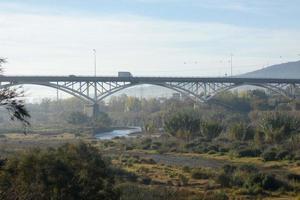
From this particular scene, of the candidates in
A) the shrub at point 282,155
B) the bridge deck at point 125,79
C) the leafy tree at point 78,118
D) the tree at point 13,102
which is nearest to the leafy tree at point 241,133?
the shrub at point 282,155

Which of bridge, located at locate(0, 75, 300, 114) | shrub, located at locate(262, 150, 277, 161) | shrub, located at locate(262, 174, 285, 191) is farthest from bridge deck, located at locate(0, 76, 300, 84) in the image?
shrub, located at locate(262, 174, 285, 191)

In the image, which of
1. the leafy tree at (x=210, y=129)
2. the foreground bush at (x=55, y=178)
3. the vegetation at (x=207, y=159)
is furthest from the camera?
the leafy tree at (x=210, y=129)

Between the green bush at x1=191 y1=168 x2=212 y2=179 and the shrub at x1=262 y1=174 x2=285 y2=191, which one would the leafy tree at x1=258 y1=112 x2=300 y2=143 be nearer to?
the green bush at x1=191 y1=168 x2=212 y2=179

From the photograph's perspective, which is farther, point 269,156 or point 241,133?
point 241,133

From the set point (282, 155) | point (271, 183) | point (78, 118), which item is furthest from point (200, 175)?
point (78, 118)

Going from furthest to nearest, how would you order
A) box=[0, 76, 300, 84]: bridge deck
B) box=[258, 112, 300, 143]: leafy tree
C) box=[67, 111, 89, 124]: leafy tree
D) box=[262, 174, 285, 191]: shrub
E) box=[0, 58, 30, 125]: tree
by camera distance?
box=[67, 111, 89, 124]: leafy tree → box=[0, 76, 300, 84]: bridge deck → box=[258, 112, 300, 143]: leafy tree → box=[262, 174, 285, 191]: shrub → box=[0, 58, 30, 125]: tree

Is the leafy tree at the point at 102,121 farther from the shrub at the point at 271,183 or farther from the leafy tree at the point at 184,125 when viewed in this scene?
the shrub at the point at 271,183

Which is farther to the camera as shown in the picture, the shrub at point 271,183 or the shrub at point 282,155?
the shrub at point 282,155

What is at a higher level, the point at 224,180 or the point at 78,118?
the point at 224,180

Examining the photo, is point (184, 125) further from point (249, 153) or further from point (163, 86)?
point (163, 86)

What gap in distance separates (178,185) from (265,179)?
4.86m

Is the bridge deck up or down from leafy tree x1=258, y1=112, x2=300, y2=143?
up

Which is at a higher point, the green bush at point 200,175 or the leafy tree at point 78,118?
the green bush at point 200,175

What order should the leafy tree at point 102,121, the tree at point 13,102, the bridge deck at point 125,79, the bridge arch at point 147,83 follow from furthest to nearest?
the leafy tree at point 102,121 → the bridge arch at point 147,83 → the bridge deck at point 125,79 → the tree at point 13,102
